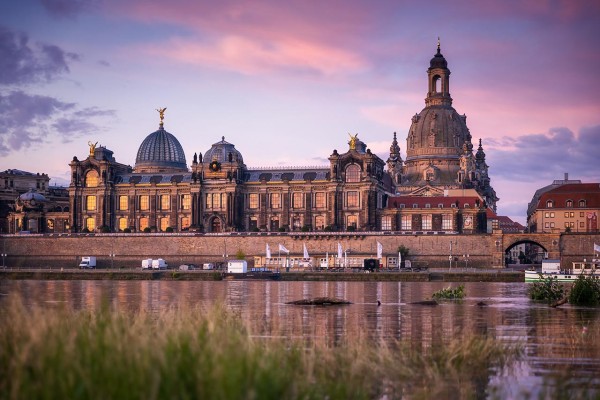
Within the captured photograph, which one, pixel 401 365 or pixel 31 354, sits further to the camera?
pixel 401 365

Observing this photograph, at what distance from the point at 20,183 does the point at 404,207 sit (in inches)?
3242

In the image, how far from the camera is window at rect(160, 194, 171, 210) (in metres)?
140

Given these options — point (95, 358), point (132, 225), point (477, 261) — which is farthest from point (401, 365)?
point (132, 225)

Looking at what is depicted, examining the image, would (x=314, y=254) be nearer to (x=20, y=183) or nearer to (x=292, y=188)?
(x=292, y=188)

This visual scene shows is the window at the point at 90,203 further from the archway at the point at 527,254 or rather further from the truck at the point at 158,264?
the archway at the point at 527,254

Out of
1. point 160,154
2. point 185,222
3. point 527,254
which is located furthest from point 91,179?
point 527,254

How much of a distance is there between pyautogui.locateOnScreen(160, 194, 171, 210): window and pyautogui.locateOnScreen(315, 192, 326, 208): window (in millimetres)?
24672

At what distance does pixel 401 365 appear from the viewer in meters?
19.9

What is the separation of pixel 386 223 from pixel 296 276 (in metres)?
29.1

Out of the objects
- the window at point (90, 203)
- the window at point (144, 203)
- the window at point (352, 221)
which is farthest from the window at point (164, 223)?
the window at point (352, 221)

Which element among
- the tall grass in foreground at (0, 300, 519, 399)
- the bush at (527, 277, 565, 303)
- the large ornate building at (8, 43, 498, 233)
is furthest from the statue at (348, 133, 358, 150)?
the tall grass in foreground at (0, 300, 519, 399)

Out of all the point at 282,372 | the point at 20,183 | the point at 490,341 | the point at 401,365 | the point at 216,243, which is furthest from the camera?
the point at 20,183

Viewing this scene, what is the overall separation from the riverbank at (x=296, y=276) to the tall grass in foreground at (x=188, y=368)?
8234 centimetres

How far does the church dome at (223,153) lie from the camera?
449 feet
